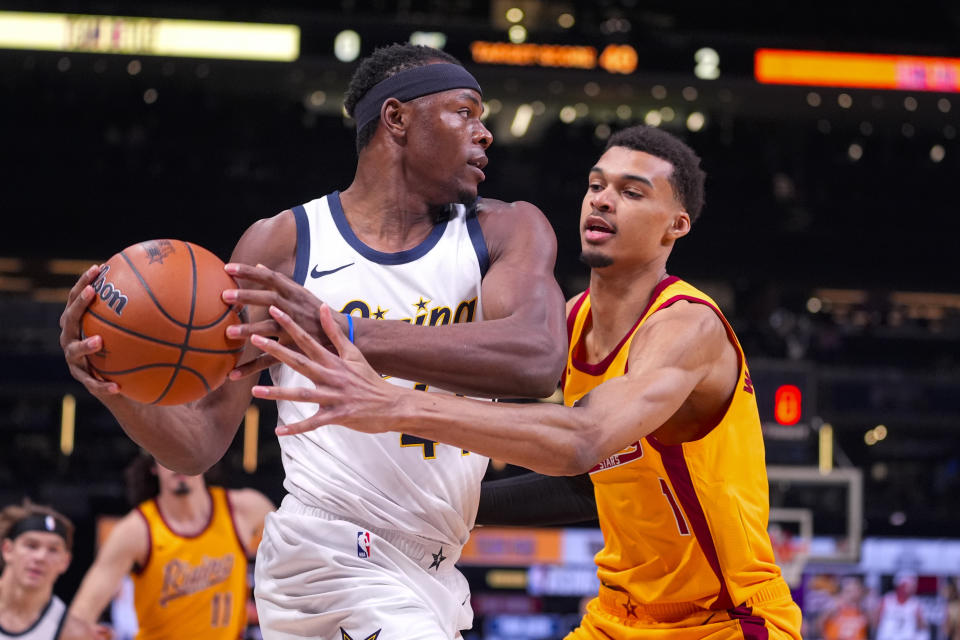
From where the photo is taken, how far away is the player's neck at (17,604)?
5789mm

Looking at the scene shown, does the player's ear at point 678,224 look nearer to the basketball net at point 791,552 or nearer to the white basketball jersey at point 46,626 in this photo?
the white basketball jersey at point 46,626

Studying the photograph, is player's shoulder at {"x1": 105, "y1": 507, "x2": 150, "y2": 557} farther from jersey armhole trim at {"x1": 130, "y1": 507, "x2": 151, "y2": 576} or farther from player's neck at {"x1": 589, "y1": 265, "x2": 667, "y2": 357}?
player's neck at {"x1": 589, "y1": 265, "x2": 667, "y2": 357}

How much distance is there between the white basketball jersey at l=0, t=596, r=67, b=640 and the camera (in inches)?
228

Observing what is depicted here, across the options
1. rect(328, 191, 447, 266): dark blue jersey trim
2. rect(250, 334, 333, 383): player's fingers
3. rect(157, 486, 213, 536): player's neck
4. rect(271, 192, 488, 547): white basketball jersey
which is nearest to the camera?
rect(250, 334, 333, 383): player's fingers

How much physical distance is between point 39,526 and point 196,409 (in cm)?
339

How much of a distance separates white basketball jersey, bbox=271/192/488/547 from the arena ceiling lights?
1110cm

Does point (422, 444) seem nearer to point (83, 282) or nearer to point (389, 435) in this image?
point (389, 435)

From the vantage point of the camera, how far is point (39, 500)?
1102cm

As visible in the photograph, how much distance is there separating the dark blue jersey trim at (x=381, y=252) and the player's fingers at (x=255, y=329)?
52 cm

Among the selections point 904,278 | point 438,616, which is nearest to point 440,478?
point 438,616

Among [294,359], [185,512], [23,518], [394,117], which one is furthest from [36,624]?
[294,359]

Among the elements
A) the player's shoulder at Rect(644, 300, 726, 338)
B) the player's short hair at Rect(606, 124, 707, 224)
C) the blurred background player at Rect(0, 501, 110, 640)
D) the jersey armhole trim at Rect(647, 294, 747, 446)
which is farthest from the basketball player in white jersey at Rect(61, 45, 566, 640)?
the blurred background player at Rect(0, 501, 110, 640)

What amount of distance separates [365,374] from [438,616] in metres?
0.80

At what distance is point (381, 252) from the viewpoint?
9.71 feet
